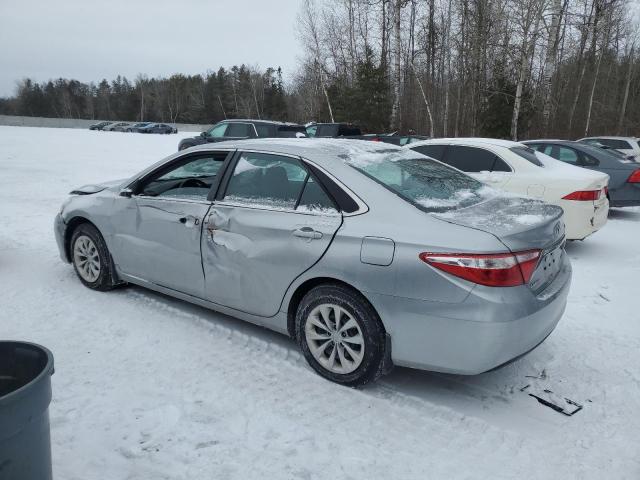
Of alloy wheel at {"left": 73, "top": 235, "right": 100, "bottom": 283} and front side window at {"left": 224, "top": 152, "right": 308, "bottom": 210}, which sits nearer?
front side window at {"left": 224, "top": 152, "right": 308, "bottom": 210}

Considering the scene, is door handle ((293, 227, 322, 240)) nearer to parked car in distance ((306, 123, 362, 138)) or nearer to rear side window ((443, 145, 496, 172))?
rear side window ((443, 145, 496, 172))

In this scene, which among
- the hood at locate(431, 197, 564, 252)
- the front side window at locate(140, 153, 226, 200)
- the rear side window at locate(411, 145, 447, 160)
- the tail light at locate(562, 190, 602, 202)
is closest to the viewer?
the hood at locate(431, 197, 564, 252)

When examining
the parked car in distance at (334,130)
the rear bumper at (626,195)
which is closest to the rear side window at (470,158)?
the rear bumper at (626,195)

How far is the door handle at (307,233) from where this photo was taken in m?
3.28

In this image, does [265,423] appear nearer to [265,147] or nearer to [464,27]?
[265,147]

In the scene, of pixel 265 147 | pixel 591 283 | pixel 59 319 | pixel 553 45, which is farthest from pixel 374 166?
pixel 553 45

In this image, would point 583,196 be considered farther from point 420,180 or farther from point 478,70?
point 478,70

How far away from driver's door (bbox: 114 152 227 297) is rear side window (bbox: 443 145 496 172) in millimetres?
4284

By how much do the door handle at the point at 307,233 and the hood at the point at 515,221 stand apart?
0.75m

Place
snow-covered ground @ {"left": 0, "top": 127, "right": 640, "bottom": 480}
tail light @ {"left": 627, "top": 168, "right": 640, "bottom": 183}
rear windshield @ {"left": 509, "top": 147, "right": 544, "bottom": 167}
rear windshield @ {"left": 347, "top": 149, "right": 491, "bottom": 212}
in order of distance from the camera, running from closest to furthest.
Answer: snow-covered ground @ {"left": 0, "top": 127, "right": 640, "bottom": 480}
rear windshield @ {"left": 347, "top": 149, "right": 491, "bottom": 212}
rear windshield @ {"left": 509, "top": 147, "right": 544, "bottom": 167}
tail light @ {"left": 627, "top": 168, "right": 640, "bottom": 183}

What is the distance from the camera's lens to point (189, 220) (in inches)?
158

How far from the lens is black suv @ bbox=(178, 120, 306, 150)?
15.1m

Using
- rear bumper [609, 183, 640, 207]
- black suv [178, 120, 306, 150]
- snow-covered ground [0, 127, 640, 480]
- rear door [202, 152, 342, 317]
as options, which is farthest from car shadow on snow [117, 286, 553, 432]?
black suv [178, 120, 306, 150]

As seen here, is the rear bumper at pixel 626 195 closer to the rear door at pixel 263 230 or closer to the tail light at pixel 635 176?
the tail light at pixel 635 176
